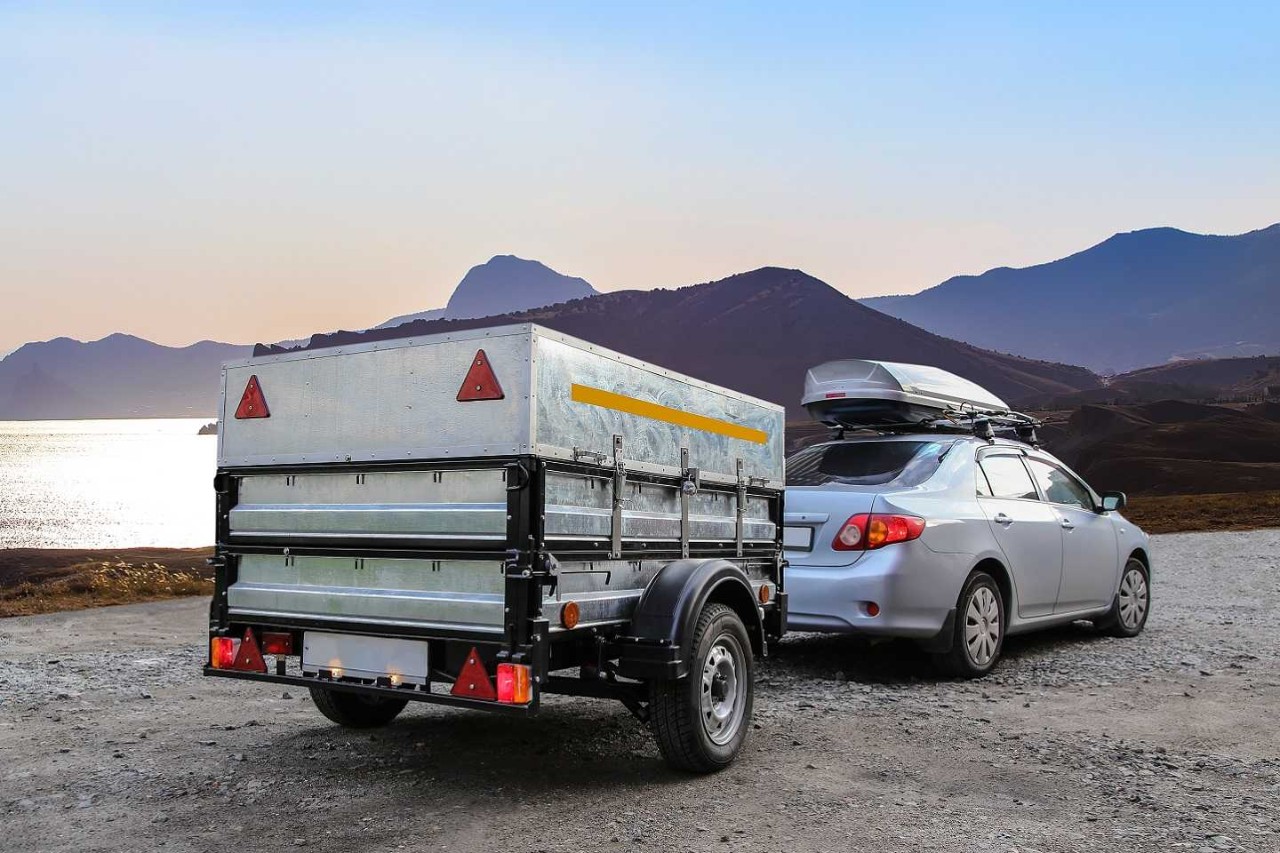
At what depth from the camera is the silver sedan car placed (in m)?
6.87

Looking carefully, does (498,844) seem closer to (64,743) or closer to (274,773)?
(274,773)

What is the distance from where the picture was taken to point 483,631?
4305mm

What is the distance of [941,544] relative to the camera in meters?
7.00

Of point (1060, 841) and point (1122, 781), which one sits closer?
point (1060, 841)

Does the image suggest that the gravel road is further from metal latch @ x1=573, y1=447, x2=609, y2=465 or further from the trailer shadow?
metal latch @ x1=573, y1=447, x2=609, y2=465

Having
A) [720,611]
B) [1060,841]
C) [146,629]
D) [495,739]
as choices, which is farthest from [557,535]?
[146,629]

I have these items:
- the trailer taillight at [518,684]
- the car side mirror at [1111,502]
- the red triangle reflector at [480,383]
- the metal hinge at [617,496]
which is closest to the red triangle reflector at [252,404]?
Result: the red triangle reflector at [480,383]

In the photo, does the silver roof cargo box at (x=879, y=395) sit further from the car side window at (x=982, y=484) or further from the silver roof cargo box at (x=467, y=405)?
the silver roof cargo box at (x=467, y=405)

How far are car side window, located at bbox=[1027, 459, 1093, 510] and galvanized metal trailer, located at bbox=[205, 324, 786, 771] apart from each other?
3.95 m

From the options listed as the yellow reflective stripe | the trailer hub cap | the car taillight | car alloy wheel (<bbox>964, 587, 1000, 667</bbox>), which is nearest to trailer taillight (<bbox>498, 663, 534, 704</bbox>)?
the trailer hub cap

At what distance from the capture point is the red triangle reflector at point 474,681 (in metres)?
4.25

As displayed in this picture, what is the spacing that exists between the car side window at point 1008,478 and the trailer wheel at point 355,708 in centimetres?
454

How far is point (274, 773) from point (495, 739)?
1.17 meters

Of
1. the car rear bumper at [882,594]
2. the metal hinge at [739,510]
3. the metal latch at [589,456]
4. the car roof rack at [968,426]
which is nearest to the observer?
the metal latch at [589,456]
